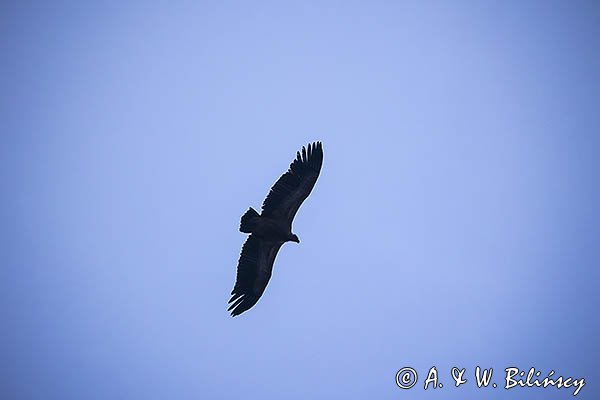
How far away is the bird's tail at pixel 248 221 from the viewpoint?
14445mm

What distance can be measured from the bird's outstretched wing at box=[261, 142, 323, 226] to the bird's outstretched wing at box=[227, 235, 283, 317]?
1153 millimetres

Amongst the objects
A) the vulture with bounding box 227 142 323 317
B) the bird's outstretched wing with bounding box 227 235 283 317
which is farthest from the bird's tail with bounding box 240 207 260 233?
the bird's outstretched wing with bounding box 227 235 283 317

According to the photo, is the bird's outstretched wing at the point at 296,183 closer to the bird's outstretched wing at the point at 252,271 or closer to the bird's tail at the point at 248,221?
the bird's tail at the point at 248,221

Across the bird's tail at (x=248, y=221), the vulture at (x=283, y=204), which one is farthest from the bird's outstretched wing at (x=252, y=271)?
the bird's tail at (x=248, y=221)

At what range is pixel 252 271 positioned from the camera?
615 inches

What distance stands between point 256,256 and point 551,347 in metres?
91.1

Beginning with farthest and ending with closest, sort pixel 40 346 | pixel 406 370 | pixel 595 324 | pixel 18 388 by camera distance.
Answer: pixel 595 324
pixel 40 346
pixel 18 388
pixel 406 370

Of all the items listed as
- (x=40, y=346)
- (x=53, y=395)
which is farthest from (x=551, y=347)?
(x=40, y=346)

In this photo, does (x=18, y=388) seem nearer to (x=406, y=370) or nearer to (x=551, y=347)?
(x=406, y=370)

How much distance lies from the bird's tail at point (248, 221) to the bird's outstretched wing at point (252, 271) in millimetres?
935

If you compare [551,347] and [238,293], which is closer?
[238,293]

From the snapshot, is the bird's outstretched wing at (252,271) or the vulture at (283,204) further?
the bird's outstretched wing at (252,271)

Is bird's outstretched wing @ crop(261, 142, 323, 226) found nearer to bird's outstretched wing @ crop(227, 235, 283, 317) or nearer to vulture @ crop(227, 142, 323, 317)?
vulture @ crop(227, 142, 323, 317)

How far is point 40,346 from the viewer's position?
287ft
